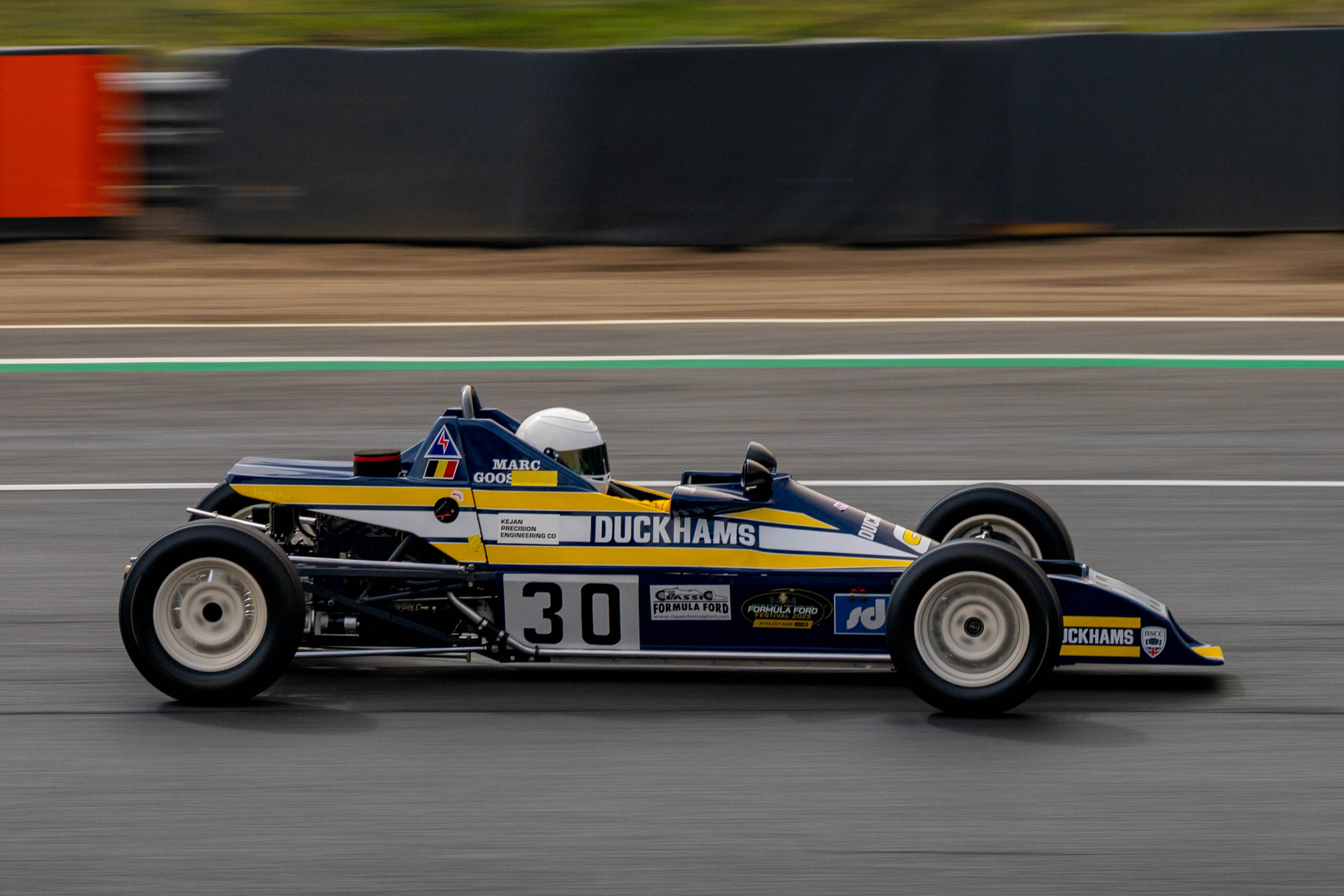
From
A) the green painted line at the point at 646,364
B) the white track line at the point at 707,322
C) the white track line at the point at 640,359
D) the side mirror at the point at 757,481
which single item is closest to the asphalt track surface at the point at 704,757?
the side mirror at the point at 757,481

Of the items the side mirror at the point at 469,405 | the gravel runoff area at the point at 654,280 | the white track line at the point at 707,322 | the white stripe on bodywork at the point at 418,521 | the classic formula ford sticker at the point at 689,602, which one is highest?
the gravel runoff area at the point at 654,280

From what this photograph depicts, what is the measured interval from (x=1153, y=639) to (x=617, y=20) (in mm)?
14829

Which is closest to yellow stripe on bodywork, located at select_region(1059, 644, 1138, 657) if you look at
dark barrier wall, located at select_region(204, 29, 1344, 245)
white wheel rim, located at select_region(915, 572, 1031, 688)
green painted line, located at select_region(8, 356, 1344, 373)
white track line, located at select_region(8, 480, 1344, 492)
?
white wheel rim, located at select_region(915, 572, 1031, 688)


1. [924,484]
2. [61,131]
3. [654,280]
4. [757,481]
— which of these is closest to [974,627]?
[757,481]

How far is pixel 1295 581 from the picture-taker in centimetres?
730

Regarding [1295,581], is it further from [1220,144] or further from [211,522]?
[1220,144]

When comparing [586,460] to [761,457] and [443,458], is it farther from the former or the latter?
[761,457]

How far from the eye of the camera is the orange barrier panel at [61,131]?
14.6 metres

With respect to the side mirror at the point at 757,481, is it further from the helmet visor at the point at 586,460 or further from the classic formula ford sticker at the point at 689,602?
the helmet visor at the point at 586,460

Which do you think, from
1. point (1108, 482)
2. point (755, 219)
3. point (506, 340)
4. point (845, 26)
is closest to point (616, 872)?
point (1108, 482)

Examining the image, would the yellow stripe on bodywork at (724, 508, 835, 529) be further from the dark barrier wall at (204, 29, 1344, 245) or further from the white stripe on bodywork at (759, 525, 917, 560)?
the dark barrier wall at (204, 29, 1344, 245)

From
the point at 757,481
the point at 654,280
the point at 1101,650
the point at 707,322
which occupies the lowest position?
the point at 1101,650

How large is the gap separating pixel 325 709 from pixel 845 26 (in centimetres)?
1423

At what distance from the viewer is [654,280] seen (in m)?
14.4
